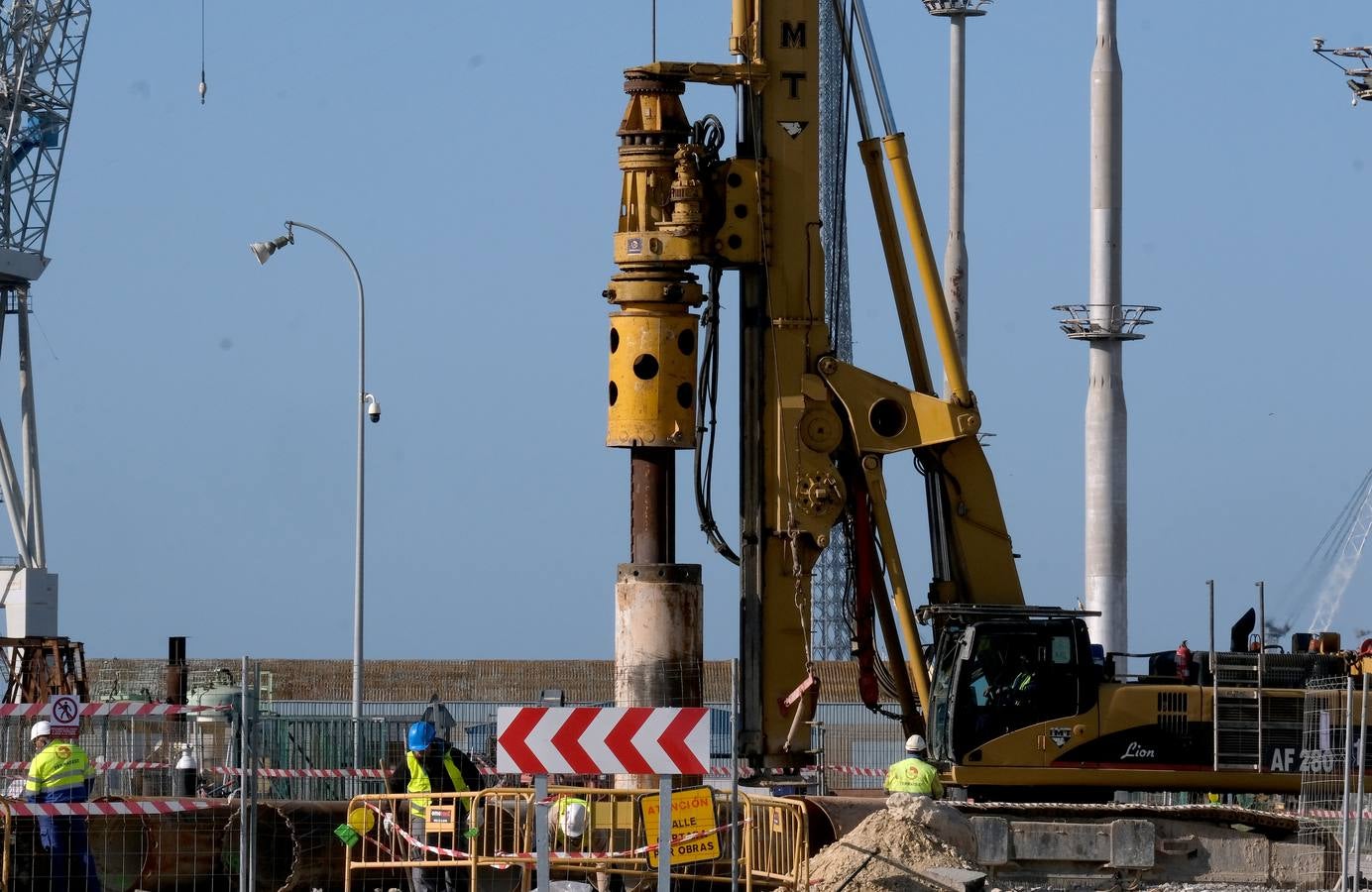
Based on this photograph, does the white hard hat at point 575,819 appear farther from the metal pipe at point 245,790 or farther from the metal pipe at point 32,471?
the metal pipe at point 32,471

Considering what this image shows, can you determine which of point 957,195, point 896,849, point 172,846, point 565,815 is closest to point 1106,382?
point 957,195

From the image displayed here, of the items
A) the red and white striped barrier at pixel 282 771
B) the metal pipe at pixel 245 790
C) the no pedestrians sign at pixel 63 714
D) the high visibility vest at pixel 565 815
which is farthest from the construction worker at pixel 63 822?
the high visibility vest at pixel 565 815

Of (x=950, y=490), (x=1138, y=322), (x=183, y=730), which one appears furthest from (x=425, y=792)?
(x=1138, y=322)

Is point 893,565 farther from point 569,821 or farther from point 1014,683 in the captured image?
point 569,821

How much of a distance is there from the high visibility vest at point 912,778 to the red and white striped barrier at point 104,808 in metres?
5.84

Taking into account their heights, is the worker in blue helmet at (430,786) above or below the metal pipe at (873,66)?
below

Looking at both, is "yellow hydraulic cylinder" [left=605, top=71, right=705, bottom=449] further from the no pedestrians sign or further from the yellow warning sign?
the yellow warning sign

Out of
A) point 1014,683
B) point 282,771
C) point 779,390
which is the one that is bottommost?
point 282,771

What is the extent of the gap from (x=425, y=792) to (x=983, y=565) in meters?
7.70

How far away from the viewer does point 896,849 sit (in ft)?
62.7

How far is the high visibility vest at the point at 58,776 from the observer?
19172 millimetres

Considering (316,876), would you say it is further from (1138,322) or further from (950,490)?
(1138,322)

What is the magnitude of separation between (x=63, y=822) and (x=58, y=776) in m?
0.37

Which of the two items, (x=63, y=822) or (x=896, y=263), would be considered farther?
(x=896, y=263)
